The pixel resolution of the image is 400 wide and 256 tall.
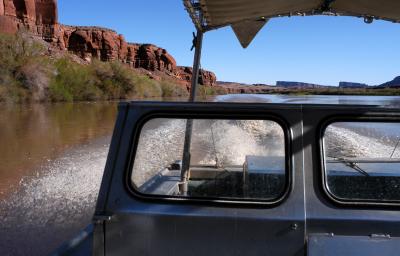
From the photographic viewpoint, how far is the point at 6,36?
41375 millimetres

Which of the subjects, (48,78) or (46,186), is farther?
(48,78)

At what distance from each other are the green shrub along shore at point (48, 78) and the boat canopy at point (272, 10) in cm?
2521

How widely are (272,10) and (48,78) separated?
143 feet

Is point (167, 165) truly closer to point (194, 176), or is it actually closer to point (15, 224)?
point (194, 176)

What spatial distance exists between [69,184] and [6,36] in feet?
123

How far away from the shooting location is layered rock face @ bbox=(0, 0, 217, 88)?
3851 inches

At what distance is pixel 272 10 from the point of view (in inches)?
154

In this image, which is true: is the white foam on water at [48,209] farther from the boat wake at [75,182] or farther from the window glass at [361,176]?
the window glass at [361,176]

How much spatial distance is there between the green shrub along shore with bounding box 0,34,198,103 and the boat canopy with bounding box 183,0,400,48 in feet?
82.7

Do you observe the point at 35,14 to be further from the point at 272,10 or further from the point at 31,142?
the point at 272,10

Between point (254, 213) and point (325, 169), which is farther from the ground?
point (325, 169)

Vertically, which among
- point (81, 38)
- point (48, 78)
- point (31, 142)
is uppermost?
point (81, 38)

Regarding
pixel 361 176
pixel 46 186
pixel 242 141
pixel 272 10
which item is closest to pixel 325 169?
pixel 361 176

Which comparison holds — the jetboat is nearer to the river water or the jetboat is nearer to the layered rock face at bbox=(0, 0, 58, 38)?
the river water
